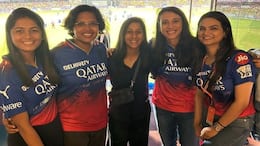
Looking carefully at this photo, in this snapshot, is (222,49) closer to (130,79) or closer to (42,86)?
(130,79)

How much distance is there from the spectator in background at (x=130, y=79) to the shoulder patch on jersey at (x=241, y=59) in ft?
2.39

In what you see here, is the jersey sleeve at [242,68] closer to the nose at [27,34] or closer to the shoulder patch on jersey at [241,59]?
the shoulder patch on jersey at [241,59]

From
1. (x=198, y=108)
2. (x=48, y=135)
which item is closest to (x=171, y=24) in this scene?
(x=198, y=108)

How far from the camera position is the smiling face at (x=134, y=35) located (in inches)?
81.4

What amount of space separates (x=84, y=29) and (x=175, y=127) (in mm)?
1070

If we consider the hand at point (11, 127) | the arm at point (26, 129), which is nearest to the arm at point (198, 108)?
the arm at point (26, 129)

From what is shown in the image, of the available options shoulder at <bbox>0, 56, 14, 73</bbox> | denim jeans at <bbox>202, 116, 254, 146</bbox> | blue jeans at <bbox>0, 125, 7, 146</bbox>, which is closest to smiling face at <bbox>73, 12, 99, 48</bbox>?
shoulder at <bbox>0, 56, 14, 73</bbox>

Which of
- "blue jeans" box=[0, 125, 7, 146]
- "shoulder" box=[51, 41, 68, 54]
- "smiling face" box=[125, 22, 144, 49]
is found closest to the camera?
"shoulder" box=[51, 41, 68, 54]

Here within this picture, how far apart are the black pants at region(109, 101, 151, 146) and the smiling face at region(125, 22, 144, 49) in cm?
47

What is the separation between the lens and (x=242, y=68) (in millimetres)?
1577

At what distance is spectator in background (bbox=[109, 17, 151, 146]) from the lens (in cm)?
208

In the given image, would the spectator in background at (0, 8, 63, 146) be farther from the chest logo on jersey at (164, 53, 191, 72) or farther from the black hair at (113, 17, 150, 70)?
the chest logo on jersey at (164, 53, 191, 72)

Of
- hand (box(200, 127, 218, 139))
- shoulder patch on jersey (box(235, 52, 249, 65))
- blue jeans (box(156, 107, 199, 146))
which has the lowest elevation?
blue jeans (box(156, 107, 199, 146))

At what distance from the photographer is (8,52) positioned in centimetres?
161
